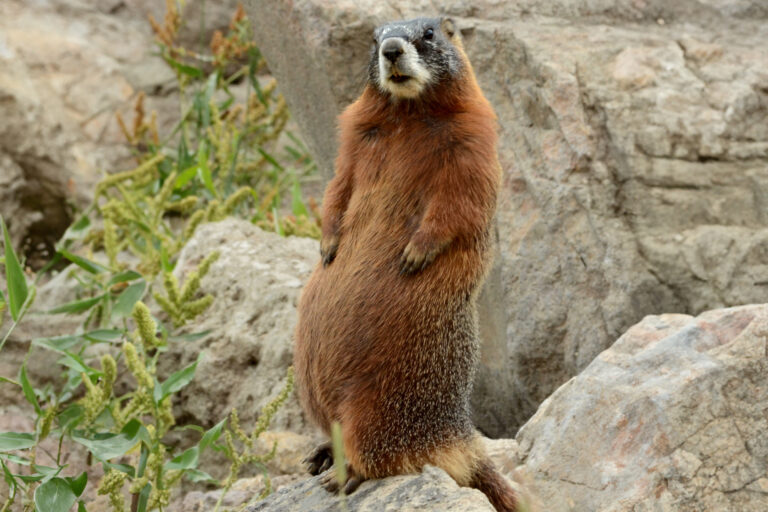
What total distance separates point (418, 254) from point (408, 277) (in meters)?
0.10

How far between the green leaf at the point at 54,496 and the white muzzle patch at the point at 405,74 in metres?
1.97

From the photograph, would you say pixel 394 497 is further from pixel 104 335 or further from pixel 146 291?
pixel 146 291

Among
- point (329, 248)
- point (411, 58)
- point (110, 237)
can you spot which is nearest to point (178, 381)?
point (329, 248)

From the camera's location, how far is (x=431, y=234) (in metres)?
3.64

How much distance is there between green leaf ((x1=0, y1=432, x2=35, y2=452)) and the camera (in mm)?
4027

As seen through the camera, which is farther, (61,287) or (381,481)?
(61,287)

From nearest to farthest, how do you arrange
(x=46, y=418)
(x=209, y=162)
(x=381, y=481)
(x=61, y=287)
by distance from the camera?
(x=381, y=481) → (x=46, y=418) → (x=61, y=287) → (x=209, y=162)

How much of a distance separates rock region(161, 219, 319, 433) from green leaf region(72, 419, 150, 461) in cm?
88

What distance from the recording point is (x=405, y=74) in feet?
12.3

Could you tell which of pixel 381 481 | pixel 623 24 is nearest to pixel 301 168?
pixel 623 24

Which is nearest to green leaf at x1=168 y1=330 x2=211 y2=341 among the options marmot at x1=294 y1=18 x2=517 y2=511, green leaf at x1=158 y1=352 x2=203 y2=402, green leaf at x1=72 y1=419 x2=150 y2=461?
green leaf at x1=158 y1=352 x2=203 y2=402

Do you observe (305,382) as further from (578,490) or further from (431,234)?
(578,490)

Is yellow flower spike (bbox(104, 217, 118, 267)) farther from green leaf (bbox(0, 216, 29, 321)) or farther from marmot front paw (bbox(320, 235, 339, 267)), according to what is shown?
marmot front paw (bbox(320, 235, 339, 267))

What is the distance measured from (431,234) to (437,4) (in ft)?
7.91
